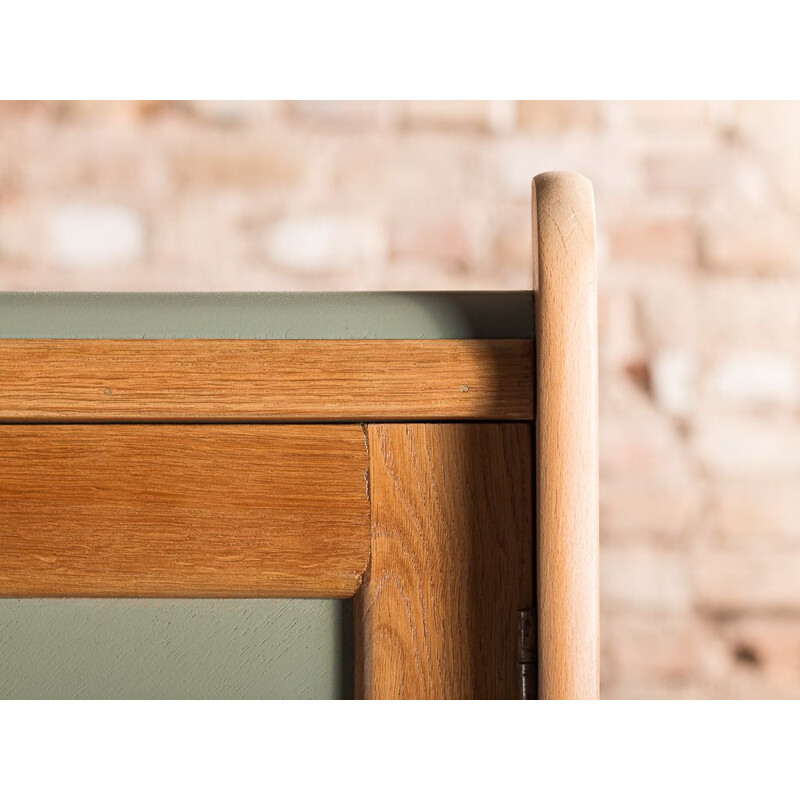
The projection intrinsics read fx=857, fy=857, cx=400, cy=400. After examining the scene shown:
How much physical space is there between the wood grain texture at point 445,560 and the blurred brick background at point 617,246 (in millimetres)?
572

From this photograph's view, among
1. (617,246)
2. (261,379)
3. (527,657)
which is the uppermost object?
(617,246)

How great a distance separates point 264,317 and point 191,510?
3.6 inches

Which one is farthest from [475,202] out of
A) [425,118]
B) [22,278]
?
[22,278]

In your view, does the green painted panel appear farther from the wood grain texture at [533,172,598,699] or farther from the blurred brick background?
the blurred brick background

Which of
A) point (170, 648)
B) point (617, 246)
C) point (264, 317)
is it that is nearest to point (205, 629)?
point (170, 648)

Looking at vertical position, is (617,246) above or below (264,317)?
above

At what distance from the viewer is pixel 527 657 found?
14.6 inches

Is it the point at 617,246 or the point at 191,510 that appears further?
the point at 617,246

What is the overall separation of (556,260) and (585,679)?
0.17 metres

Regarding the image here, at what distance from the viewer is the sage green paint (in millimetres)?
380

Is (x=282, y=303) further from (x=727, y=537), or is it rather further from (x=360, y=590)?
(x=727, y=537)

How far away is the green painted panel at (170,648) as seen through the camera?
0.38m

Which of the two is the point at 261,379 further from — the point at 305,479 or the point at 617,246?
the point at 617,246

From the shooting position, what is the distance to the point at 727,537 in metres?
0.94
